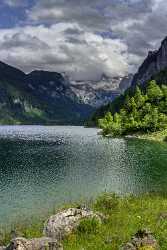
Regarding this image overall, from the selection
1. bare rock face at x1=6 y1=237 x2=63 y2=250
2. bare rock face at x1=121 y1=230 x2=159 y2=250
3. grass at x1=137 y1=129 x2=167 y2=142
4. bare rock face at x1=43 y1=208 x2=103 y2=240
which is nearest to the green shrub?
bare rock face at x1=43 y1=208 x2=103 y2=240

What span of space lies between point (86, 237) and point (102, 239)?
1.41 m

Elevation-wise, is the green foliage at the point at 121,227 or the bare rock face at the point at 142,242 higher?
the bare rock face at the point at 142,242

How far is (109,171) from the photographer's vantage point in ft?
295

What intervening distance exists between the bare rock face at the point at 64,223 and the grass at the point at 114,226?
2.15 feet

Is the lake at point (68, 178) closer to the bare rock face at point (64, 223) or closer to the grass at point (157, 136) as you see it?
the bare rock face at point (64, 223)

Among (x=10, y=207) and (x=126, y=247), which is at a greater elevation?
(x=126, y=247)

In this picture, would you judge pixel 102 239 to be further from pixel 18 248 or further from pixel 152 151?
pixel 152 151

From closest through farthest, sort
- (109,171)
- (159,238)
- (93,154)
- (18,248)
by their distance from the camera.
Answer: (18,248) < (159,238) < (109,171) < (93,154)

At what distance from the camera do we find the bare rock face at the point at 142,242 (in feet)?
80.3

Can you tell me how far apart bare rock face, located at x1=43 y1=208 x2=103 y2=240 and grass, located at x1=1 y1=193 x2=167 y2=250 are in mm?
654

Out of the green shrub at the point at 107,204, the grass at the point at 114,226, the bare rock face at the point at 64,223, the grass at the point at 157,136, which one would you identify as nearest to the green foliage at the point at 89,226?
the grass at the point at 114,226

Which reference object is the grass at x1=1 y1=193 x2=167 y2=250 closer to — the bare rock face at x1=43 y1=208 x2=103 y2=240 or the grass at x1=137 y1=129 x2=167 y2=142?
the bare rock face at x1=43 y1=208 x2=103 y2=240

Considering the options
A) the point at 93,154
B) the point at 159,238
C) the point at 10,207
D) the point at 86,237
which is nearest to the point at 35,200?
the point at 10,207

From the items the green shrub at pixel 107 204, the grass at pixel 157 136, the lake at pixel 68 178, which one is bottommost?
the lake at pixel 68 178
